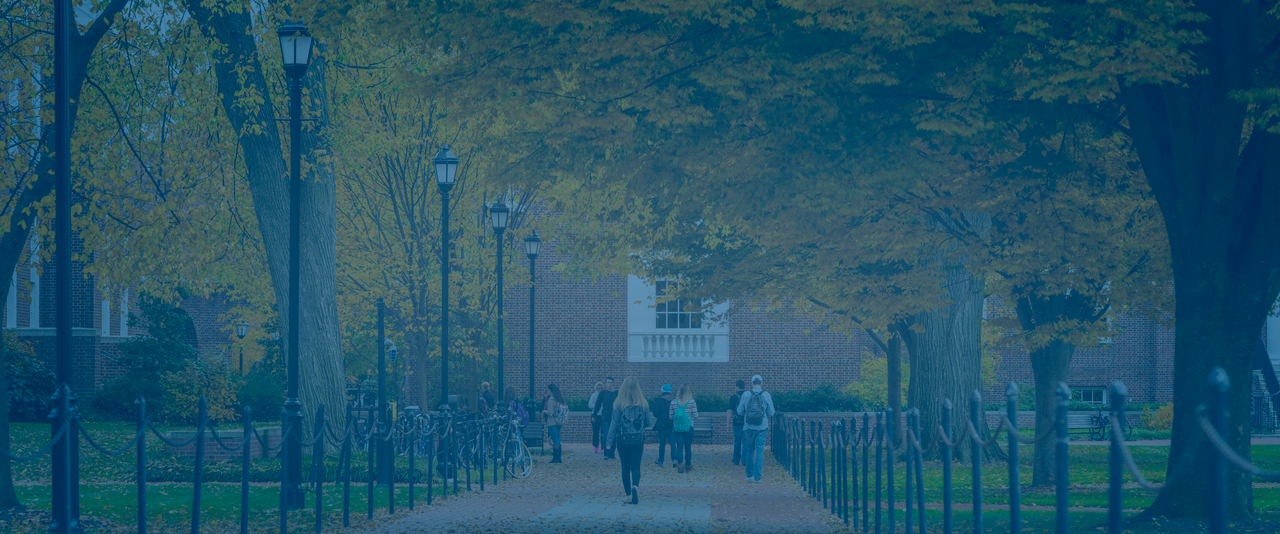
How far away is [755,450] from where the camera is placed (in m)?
19.4

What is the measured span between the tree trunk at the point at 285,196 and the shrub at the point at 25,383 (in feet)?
49.1

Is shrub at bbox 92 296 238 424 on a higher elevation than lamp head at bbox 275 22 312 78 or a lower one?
lower

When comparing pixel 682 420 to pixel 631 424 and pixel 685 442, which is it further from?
pixel 631 424

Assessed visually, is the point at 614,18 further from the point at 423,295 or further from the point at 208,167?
the point at 423,295

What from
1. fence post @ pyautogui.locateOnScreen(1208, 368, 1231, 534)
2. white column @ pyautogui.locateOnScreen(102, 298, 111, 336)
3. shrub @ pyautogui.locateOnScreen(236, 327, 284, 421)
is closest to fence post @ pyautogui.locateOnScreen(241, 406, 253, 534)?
fence post @ pyautogui.locateOnScreen(1208, 368, 1231, 534)

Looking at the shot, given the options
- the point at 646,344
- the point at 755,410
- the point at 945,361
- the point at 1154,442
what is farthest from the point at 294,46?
the point at 1154,442

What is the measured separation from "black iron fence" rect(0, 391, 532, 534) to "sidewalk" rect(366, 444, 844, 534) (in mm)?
517

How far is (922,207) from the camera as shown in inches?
552

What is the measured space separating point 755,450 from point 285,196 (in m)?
8.96

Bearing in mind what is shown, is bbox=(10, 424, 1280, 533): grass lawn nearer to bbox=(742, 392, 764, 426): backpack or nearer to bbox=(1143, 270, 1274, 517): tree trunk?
bbox=(1143, 270, 1274, 517): tree trunk

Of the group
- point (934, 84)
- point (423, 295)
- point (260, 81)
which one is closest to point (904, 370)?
point (423, 295)

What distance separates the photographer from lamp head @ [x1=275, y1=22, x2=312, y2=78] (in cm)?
1198

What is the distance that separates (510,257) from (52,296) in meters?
15.0

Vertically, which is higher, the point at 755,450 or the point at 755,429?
the point at 755,429
